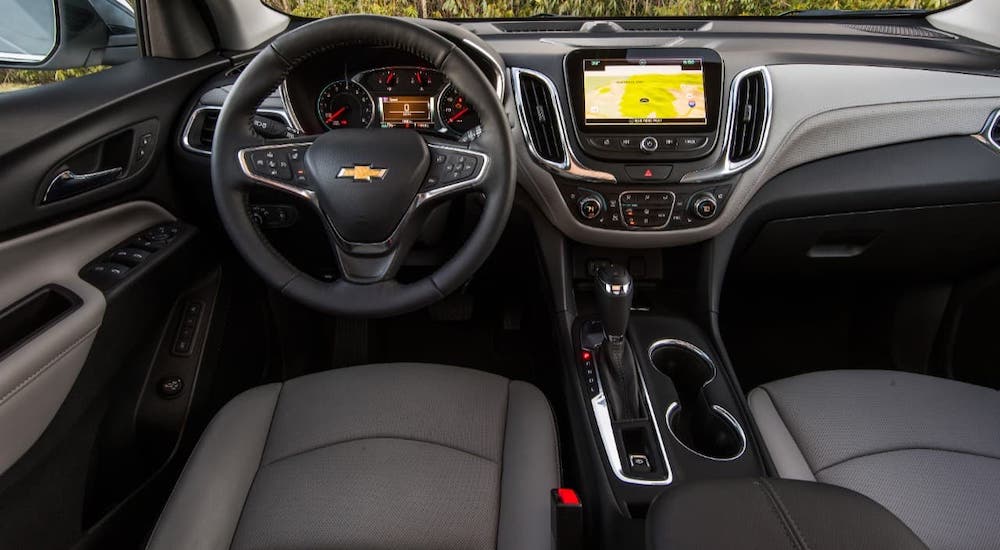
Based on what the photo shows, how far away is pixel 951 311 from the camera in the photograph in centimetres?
194

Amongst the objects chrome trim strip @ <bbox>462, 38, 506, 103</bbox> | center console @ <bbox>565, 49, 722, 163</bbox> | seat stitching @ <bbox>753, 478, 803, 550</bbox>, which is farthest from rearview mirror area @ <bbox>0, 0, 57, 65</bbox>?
seat stitching @ <bbox>753, 478, 803, 550</bbox>

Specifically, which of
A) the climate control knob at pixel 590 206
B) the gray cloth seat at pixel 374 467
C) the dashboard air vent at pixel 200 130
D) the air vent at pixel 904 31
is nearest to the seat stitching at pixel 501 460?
the gray cloth seat at pixel 374 467

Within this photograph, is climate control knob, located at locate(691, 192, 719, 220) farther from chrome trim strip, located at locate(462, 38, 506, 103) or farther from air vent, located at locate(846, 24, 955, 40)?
air vent, located at locate(846, 24, 955, 40)

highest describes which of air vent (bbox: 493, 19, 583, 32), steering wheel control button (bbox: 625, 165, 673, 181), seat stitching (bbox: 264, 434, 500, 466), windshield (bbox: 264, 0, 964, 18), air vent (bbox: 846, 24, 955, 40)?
windshield (bbox: 264, 0, 964, 18)


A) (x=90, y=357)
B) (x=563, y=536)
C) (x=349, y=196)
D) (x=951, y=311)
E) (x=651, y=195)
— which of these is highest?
(x=349, y=196)

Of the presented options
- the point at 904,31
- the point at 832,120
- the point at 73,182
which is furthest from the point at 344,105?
the point at 904,31

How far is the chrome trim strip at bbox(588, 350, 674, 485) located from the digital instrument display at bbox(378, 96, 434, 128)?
754 millimetres

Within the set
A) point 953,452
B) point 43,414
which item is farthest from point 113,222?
point 953,452

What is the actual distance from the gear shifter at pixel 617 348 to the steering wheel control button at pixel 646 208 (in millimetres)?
199

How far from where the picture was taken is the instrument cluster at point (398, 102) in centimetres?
153

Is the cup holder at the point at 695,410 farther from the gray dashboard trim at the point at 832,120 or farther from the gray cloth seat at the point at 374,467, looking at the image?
the gray cloth seat at the point at 374,467

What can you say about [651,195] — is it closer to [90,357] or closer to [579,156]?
[579,156]

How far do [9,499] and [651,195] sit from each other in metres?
1.40

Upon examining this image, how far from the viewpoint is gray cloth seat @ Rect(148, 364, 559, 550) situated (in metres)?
0.98
